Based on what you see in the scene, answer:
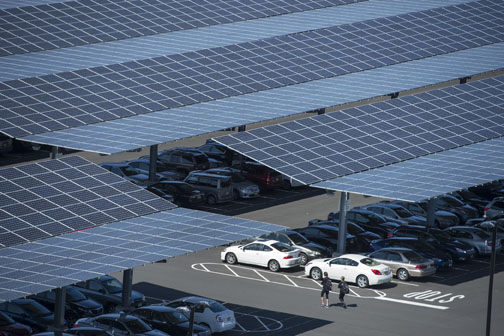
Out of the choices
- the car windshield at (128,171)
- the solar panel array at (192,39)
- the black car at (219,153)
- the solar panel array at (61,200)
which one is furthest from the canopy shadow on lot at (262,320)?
the black car at (219,153)

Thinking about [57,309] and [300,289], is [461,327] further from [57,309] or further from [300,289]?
[57,309]

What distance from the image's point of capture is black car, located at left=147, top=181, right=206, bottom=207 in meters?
59.3

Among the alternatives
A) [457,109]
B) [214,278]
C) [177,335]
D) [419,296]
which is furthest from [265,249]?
[457,109]

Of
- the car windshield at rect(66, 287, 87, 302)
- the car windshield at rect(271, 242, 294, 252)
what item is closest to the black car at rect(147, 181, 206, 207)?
the car windshield at rect(271, 242, 294, 252)

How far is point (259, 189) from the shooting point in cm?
6275

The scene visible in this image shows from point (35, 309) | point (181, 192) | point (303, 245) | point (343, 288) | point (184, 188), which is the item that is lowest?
point (181, 192)

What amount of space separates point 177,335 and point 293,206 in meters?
23.1

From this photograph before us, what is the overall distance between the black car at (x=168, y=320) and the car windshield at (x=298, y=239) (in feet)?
41.8

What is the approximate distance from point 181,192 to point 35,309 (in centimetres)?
2000

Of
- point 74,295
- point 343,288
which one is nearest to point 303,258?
point 343,288

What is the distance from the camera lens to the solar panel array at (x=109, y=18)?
6670 centimetres

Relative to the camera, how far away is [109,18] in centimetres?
7150

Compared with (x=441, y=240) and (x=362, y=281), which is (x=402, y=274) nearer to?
(x=362, y=281)

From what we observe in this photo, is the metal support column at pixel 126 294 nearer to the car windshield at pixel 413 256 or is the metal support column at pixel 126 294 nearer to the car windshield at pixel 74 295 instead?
the car windshield at pixel 74 295
